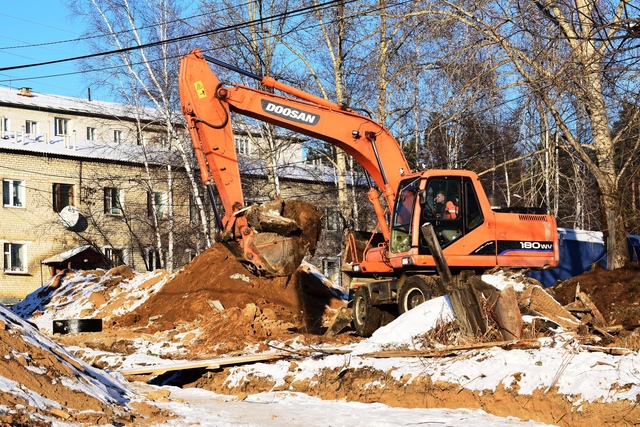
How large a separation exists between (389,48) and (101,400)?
17.0m

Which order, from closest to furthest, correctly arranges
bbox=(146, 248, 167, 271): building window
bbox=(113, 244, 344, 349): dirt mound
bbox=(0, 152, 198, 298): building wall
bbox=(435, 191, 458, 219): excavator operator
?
bbox=(435, 191, 458, 219): excavator operator → bbox=(113, 244, 344, 349): dirt mound → bbox=(146, 248, 167, 271): building window → bbox=(0, 152, 198, 298): building wall

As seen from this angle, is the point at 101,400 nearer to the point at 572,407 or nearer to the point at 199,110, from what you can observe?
the point at 572,407

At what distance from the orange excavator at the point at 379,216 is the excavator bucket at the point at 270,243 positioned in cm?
2

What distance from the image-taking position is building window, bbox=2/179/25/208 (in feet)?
133

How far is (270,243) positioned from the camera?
14.4 m

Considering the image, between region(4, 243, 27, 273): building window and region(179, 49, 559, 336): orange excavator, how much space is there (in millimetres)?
27121

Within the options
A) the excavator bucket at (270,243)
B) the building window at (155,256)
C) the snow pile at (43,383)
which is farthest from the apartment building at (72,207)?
the snow pile at (43,383)

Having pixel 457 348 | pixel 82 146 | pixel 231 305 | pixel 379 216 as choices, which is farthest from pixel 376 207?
pixel 82 146

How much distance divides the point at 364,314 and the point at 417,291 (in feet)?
5.93

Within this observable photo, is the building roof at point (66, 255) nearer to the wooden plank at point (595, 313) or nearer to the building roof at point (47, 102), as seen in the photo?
the building roof at point (47, 102)

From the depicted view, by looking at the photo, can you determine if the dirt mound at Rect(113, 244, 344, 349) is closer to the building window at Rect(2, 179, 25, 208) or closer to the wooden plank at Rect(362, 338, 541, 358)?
the wooden plank at Rect(362, 338, 541, 358)

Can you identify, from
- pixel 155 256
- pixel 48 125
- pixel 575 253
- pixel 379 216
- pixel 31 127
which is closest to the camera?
→ pixel 379 216

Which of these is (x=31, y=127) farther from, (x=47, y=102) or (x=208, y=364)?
(x=208, y=364)

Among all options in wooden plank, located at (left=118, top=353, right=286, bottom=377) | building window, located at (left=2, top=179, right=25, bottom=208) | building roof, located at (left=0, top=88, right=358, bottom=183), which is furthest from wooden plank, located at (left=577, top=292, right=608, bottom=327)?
building window, located at (left=2, top=179, right=25, bottom=208)
